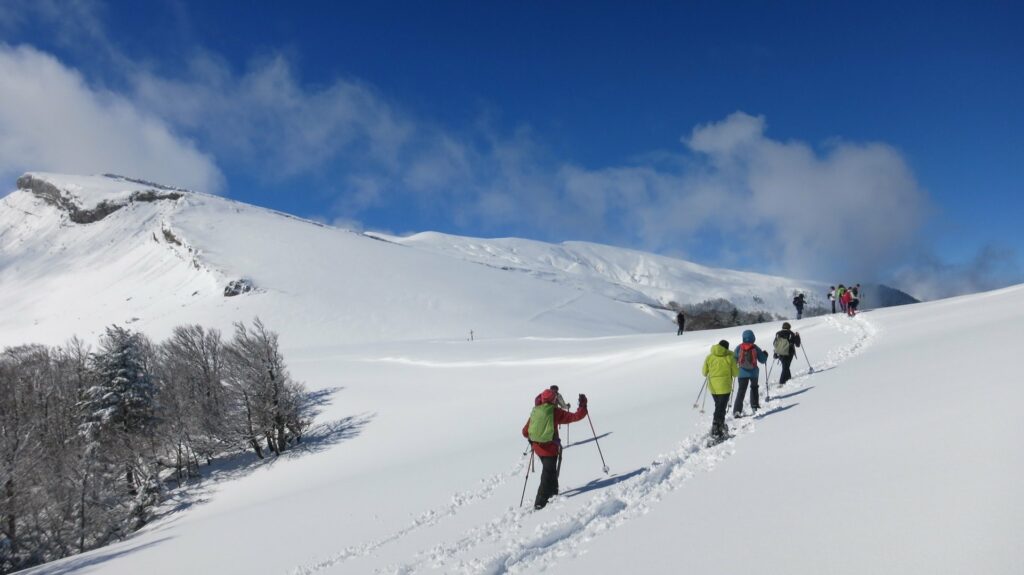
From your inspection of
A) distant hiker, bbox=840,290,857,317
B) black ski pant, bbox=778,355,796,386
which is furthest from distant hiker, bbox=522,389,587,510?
distant hiker, bbox=840,290,857,317

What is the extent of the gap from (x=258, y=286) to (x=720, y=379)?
294ft

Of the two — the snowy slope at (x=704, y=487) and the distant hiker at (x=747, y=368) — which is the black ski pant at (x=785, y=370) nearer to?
the snowy slope at (x=704, y=487)

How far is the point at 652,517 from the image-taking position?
22.4ft

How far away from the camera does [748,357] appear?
11.8m

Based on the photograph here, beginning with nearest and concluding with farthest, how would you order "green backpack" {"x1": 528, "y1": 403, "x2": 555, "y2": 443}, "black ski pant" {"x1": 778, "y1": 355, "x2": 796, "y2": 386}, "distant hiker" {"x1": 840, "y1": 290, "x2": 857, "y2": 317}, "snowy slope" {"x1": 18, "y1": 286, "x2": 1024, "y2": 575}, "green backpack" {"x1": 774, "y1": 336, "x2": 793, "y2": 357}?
1. "snowy slope" {"x1": 18, "y1": 286, "x2": 1024, "y2": 575}
2. "green backpack" {"x1": 528, "y1": 403, "x2": 555, "y2": 443}
3. "black ski pant" {"x1": 778, "y1": 355, "x2": 796, "y2": 386}
4. "green backpack" {"x1": 774, "y1": 336, "x2": 793, "y2": 357}
5. "distant hiker" {"x1": 840, "y1": 290, "x2": 857, "y2": 317}

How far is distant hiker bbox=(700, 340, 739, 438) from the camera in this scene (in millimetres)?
10281

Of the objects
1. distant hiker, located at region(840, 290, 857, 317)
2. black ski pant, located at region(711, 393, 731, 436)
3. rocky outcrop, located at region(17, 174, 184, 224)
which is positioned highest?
rocky outcrop, located at region(17, 174, 184, 224)

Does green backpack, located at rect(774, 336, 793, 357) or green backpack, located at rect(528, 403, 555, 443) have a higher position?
green backpack, located at rect(774, 336, 793, 357)

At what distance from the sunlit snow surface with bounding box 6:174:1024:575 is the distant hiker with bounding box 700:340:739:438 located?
0.66 meters

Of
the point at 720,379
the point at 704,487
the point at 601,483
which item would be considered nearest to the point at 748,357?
the point at 720,379

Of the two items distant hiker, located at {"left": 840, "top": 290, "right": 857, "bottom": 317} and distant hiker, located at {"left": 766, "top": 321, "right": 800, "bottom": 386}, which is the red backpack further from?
distant hiker, located at {"left": 840, "top": 290, "right": 857, "bottom": 317}

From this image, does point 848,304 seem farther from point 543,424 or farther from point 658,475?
point 543,424

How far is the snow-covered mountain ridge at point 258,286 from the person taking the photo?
79688mm

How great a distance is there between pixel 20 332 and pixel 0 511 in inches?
3894
